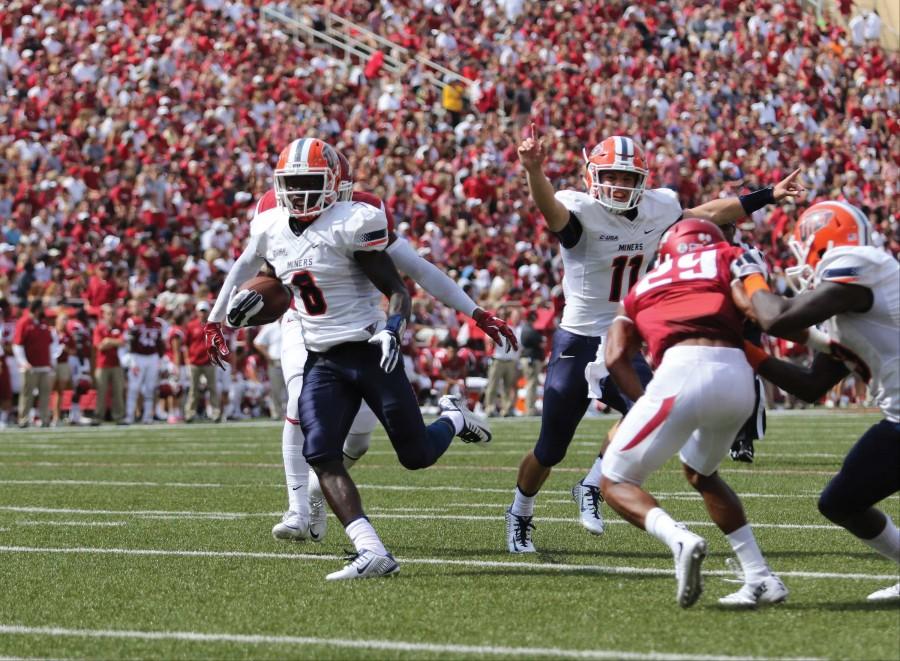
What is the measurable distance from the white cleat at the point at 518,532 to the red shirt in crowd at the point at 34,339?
11.9 m

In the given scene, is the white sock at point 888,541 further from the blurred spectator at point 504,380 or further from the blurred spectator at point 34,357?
the blurred spectator at point 504,380

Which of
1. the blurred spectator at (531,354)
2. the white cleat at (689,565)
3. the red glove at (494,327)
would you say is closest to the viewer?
the white cleat at (689,565)

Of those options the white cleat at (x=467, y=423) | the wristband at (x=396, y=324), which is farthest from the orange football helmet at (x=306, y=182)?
the white cleat at (x=467, y=423)

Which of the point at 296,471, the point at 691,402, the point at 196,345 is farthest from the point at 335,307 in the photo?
the point at 196,345

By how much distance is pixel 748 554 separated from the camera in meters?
5.20

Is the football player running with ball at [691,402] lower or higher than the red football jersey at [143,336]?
higher

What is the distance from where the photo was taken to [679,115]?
27484 millimetres

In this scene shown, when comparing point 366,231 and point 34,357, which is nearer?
point 366,231

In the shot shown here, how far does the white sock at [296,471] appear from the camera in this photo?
7180 millimetres

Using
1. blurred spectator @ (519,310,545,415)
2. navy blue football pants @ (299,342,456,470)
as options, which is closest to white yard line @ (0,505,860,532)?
navy blue football pants @ (299,342,456,470)

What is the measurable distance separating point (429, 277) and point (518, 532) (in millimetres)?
1229

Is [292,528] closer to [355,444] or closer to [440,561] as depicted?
[355,444]

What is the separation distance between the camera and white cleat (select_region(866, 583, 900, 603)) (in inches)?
206

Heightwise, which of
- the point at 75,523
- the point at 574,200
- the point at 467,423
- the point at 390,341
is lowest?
the point at 75,523
